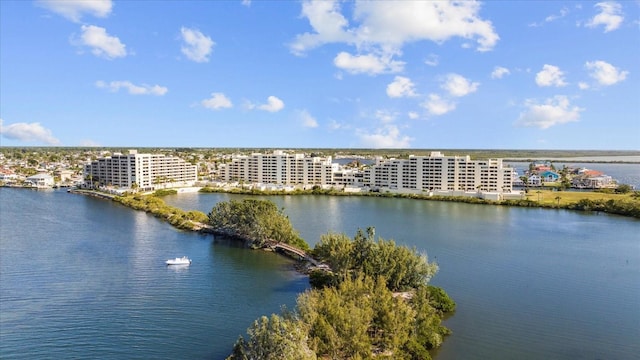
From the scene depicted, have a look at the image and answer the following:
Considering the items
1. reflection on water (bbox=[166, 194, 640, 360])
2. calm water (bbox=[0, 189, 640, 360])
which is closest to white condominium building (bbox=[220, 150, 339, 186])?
reflection on water (bbox=[166, 194, 640, 360])

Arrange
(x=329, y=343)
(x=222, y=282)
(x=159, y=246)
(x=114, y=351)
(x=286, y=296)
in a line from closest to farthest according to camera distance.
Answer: (x=329, y=343) → (x=114, y=351) → (x=286, y=296) → (x=222, y=282) → (x=159, y=246)

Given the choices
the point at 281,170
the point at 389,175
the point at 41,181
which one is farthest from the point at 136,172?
the point at 389,175

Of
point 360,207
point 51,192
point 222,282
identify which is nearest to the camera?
point 222,282

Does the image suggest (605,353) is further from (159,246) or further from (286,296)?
(159,246)

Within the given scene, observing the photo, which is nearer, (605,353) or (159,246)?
(605,353)

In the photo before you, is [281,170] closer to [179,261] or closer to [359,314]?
[179,261]

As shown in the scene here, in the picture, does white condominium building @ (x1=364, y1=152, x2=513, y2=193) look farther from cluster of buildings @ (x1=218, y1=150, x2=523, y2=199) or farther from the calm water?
the calm water

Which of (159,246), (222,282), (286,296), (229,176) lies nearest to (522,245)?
(286,296)
